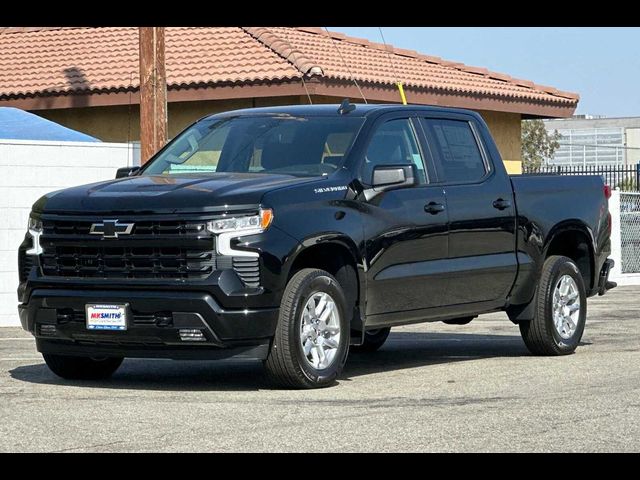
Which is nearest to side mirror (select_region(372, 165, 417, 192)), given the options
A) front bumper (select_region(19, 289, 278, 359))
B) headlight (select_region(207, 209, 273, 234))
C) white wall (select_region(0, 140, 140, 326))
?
headlight (select_region(207, 209, 273, 234))

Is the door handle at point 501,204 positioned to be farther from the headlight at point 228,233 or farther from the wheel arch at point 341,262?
the headlight at point 228,233

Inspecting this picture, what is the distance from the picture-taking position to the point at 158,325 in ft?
32.0

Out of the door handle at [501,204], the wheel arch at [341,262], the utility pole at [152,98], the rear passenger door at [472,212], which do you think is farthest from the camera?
the utility pole at [152,98]

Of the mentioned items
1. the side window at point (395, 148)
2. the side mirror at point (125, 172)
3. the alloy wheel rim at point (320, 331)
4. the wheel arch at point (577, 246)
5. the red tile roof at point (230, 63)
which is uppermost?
the red tile roof at point (230, 63)

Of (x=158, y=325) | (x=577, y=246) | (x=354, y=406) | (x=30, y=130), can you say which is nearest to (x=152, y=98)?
(x=30, y=130)

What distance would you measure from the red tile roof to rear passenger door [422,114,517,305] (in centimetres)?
1193

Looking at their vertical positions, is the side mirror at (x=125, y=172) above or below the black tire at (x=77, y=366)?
above

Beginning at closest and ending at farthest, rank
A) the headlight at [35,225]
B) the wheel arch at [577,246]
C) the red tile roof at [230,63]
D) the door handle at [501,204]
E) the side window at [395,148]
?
1. the headlight at [35,225]
2. the side window at [395,148]
3. the door handle at [501,204]
4. the wheel arch at [577,246]
5. the red tile roof at [230,63]

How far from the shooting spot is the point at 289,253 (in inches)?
388

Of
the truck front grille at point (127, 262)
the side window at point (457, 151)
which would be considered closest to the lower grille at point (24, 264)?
the truck front grille at point (127, 262)

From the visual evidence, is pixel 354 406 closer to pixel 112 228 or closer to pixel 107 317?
pixel 107 317

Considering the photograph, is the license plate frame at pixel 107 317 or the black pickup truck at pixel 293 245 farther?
the license plate frame at pixel 107 317

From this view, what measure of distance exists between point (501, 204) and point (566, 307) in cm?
136

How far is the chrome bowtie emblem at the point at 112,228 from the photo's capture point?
987cm
